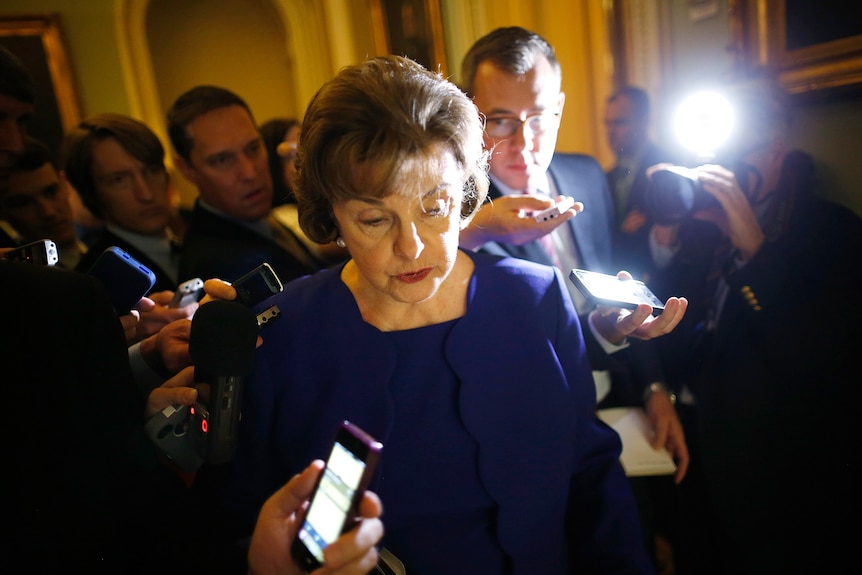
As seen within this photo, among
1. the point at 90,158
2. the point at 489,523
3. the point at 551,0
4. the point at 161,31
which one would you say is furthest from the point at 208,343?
the point at 551,0

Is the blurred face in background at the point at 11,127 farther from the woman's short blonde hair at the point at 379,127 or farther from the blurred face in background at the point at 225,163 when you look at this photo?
the woman's short blonde hair at the point at 379,127

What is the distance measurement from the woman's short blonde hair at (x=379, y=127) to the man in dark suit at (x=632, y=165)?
1.97ft

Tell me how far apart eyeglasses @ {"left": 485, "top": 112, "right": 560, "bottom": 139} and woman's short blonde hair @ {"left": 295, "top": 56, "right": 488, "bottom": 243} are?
317mm

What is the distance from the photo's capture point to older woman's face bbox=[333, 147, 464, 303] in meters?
0.78

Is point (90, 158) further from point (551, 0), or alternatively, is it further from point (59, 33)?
point (551, 0)

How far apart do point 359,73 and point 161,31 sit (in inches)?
36.5

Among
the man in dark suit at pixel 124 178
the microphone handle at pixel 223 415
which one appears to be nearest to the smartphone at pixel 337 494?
the microphone handle at pixel 223 415

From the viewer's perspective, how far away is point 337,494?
59cm

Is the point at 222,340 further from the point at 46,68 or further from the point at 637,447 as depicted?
the point at 637,447

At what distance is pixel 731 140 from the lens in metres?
1.11

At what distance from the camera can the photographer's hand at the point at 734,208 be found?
1.09 meters

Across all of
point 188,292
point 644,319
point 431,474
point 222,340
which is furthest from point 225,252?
point 644,319

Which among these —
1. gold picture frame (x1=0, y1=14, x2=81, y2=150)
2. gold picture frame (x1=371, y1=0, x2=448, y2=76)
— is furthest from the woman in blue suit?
gold picture frame (x1=0, y1=14, x2=81, y2=150)

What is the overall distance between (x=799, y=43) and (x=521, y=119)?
53cm
